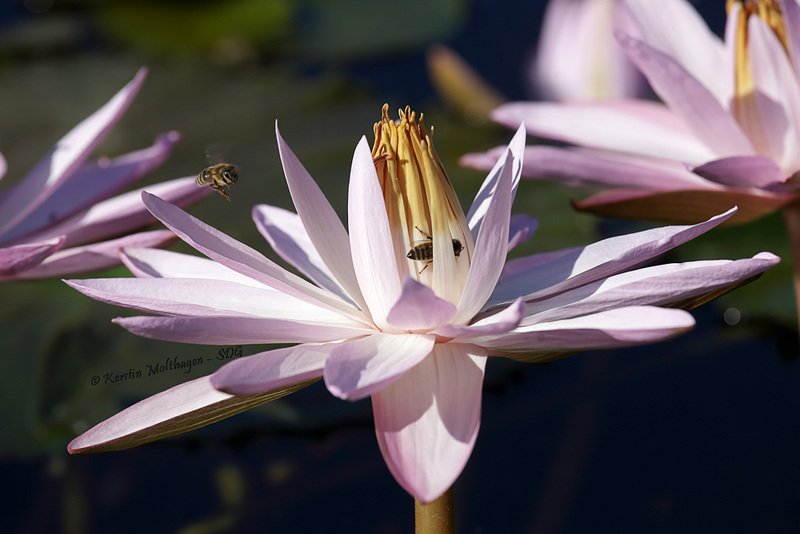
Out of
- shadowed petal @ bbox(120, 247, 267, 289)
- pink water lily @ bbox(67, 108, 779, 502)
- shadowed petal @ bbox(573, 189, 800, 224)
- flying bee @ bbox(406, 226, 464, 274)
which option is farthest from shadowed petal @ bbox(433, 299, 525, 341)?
shadowed petal @ bbox(573, 189, 800, 224)

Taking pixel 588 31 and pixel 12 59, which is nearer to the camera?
pixel 588 31

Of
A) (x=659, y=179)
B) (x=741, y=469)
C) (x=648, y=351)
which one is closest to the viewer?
(x=659, y=179)

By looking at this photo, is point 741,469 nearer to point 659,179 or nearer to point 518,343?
point 659,179

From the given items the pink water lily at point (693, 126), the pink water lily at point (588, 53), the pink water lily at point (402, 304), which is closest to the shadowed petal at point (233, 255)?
the pink water lily at point (402, 304)

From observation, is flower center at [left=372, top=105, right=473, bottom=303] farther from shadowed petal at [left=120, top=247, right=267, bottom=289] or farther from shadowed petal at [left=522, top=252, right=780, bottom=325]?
shadowed petal at [left=120, top=247, right=267, bottom=289]

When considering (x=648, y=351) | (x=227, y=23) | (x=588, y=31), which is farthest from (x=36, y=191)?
(x=227, y=23)

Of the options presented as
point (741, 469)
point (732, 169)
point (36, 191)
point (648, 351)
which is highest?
point (36, 191)

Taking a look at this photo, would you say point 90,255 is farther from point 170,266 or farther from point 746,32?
point 746,32
